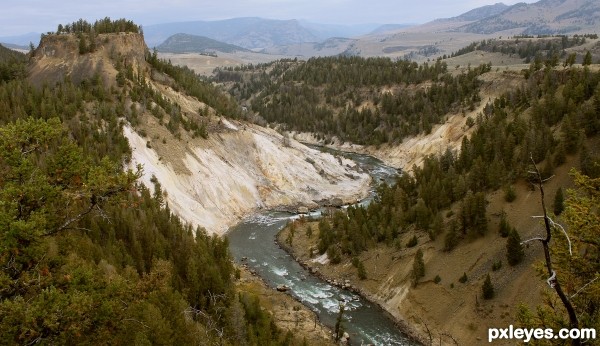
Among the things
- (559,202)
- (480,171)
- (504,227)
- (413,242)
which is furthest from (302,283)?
(559,202)

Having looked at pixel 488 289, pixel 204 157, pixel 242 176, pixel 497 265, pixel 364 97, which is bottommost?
pixel 488 289

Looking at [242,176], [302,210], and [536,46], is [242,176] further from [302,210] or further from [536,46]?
[536,46]

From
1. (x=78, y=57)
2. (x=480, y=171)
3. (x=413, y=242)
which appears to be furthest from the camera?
(x=78, y=57)

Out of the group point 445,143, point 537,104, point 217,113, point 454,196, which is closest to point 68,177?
point 454,196

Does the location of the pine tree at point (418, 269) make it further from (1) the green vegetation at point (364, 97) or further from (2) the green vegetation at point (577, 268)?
(1) the green vegetation at point (364, 97)

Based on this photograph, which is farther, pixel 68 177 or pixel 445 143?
pixel 445 143

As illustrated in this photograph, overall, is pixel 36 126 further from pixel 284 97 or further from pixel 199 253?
pixel 284 97

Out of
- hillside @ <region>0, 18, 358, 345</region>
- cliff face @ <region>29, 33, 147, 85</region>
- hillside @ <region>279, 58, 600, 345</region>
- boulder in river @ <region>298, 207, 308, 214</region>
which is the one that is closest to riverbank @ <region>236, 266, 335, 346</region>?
hillside @ <region>0, 18, 358, 345</region>
